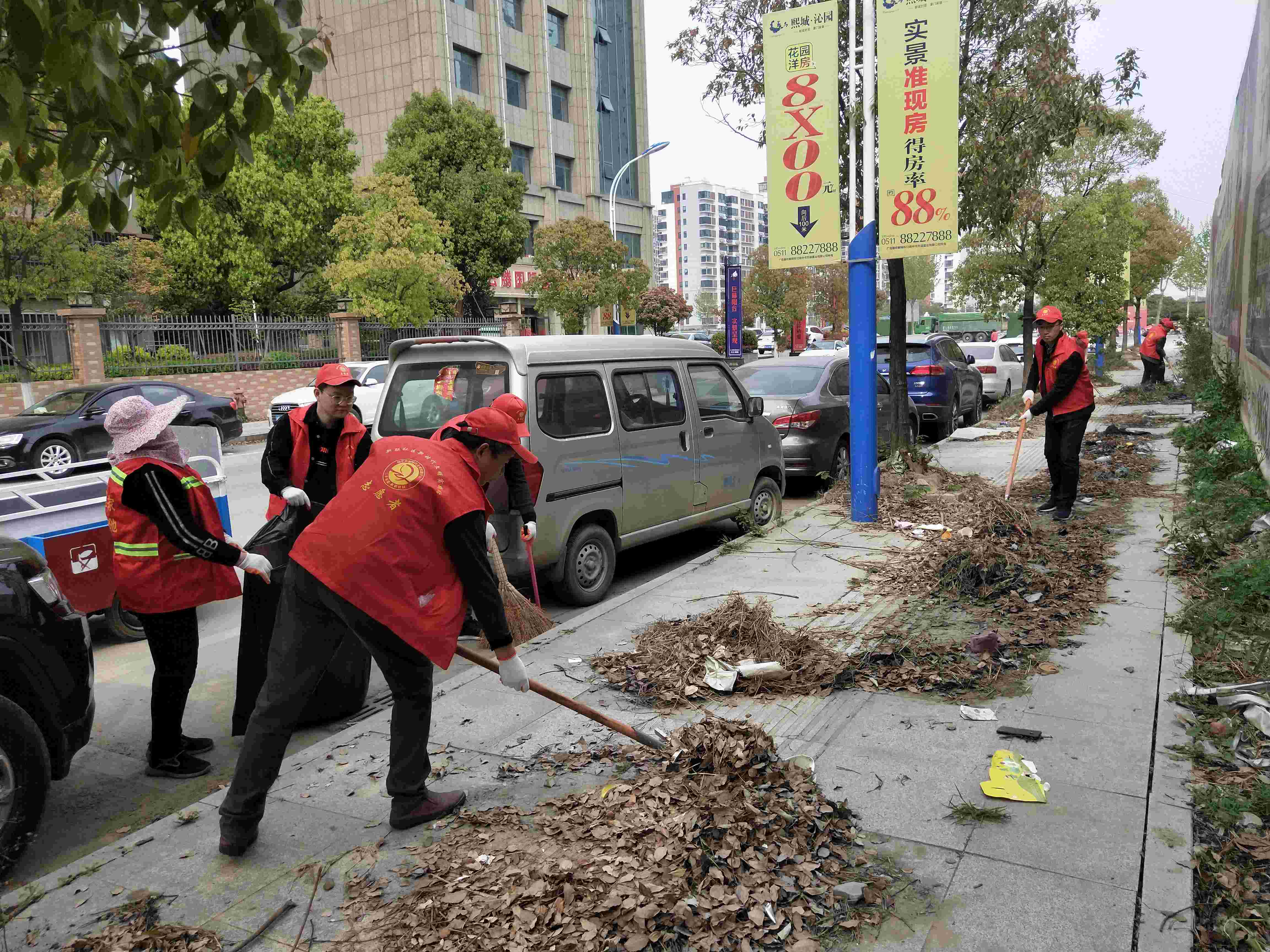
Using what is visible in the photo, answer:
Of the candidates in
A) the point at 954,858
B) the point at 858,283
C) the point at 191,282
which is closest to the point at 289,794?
the point at 954,858

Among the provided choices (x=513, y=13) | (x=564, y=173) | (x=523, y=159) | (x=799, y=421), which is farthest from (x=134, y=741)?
(x=564, y=173)

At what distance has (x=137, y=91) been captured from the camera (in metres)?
2.81

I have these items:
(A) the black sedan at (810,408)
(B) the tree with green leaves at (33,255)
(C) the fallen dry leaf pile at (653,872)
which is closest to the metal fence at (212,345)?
(B) the tree with green leaves at (33,255)

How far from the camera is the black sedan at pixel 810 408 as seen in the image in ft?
35.6

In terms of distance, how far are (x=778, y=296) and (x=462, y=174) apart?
967 inches

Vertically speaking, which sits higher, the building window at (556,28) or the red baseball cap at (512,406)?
the building window at (556,28)

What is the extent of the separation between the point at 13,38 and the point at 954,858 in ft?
12.1

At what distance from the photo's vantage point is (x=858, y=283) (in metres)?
8.95

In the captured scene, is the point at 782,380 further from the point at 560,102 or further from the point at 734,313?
the point at 560,102

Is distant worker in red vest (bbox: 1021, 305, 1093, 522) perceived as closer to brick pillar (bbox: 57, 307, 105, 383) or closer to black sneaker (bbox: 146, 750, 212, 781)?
black sneaker (bbox: 146, 750, 212, 781)

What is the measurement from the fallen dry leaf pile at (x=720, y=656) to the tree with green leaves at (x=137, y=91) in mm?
3136

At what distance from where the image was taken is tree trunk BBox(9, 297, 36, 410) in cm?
1947

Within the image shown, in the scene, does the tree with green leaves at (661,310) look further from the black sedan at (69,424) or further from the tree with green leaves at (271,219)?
the black sedan at (69,424)

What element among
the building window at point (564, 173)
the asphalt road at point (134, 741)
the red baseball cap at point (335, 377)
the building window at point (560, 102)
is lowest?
the asphalt road at point (134, 741)
